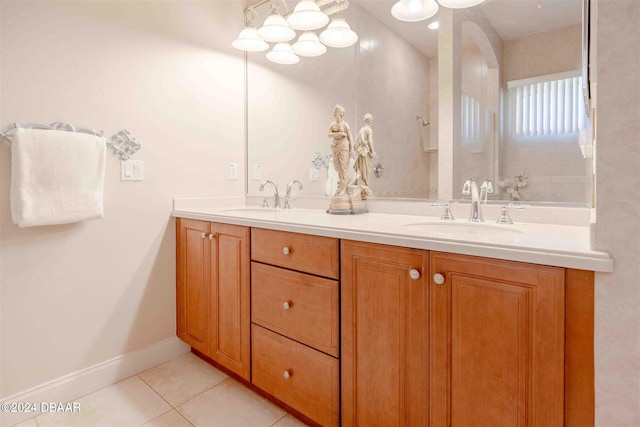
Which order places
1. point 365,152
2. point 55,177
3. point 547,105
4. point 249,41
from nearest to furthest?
point 547,105, point 55,177, point 365,152, point 249,41

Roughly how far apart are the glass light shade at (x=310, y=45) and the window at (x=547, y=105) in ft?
3.72

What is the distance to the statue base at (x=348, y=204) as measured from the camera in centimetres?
179

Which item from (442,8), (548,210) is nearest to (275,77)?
(442,8)

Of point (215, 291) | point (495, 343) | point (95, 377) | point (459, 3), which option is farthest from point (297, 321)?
point (459, 3)

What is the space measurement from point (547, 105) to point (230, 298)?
5.22 ft

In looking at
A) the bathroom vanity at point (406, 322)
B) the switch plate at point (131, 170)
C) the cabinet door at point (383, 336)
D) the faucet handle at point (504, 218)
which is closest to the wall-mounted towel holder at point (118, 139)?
the switch plate at point (131, 170)

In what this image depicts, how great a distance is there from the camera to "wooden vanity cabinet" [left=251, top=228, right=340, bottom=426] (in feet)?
4.23

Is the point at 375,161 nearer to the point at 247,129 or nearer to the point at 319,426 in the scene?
the point at 247,129

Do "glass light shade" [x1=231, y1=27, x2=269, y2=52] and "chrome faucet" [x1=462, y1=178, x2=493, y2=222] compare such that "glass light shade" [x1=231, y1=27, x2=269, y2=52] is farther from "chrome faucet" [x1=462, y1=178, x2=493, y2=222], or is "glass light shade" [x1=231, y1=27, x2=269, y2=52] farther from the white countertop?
"chrome faucet" [x1=462, y1=178, x2=493, y2=222]

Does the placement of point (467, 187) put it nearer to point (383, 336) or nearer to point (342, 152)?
point (342, 152)

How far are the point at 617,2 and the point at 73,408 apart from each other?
2415 millimetres

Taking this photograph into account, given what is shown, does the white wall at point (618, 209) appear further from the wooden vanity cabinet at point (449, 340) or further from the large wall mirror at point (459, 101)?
the large wall mirror at point (459, 101)

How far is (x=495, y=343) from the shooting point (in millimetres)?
918

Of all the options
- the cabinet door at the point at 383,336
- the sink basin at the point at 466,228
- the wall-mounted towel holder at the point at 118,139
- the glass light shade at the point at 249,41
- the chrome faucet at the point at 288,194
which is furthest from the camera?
the chrome faucet at the point at 288,194
